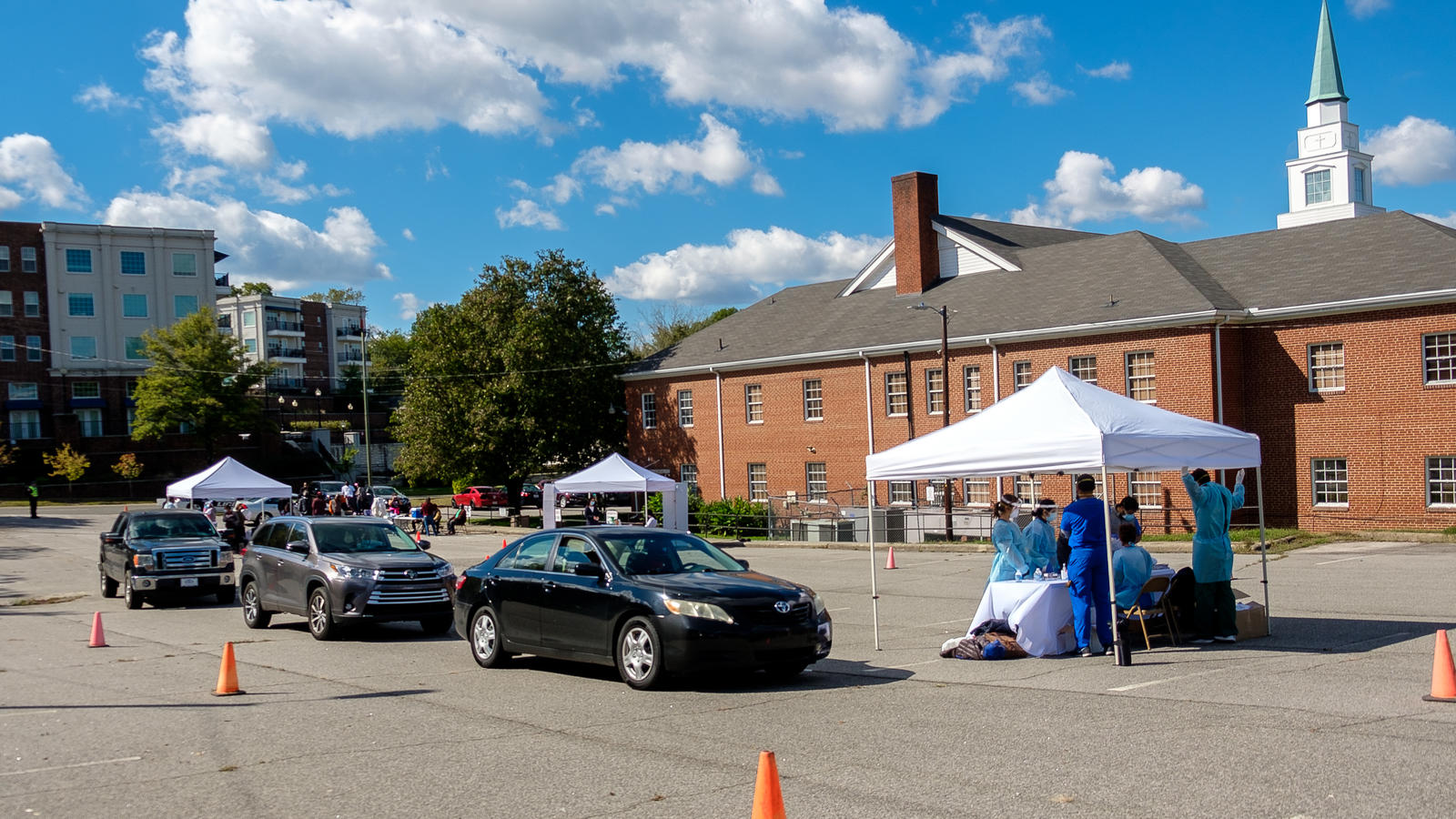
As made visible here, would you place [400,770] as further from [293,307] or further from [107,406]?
[293,307]

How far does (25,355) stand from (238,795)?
265ft

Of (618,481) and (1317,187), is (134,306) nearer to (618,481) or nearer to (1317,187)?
(618,481)

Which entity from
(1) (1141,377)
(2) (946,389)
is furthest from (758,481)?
(1) (1141,377)

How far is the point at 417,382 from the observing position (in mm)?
53469

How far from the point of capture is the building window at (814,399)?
44031 millimetres

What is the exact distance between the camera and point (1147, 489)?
34562mm

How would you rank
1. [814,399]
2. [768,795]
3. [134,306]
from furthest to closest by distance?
[134,306]
[814,399]
[768,795]

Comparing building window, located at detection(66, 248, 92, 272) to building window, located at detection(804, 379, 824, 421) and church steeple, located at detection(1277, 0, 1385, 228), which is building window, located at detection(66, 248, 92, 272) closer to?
building window, located at detection(804, 379, 824, 421)

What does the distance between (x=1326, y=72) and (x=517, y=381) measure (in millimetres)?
52935

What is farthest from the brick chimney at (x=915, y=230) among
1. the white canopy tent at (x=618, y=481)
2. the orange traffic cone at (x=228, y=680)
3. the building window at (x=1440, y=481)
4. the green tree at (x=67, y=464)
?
the green tree at (x=67, y=464)

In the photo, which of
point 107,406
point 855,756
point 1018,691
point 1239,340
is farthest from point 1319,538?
point 107,406

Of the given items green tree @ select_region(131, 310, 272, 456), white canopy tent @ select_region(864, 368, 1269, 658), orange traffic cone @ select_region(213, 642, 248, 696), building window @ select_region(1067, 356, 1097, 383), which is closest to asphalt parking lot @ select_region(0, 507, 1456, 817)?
orange traffic cone @ select_region(213, 642, 248, 696)

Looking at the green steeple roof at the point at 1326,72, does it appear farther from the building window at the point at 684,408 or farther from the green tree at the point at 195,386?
the green tree at the point at 195,386

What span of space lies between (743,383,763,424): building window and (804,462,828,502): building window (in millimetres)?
3119
